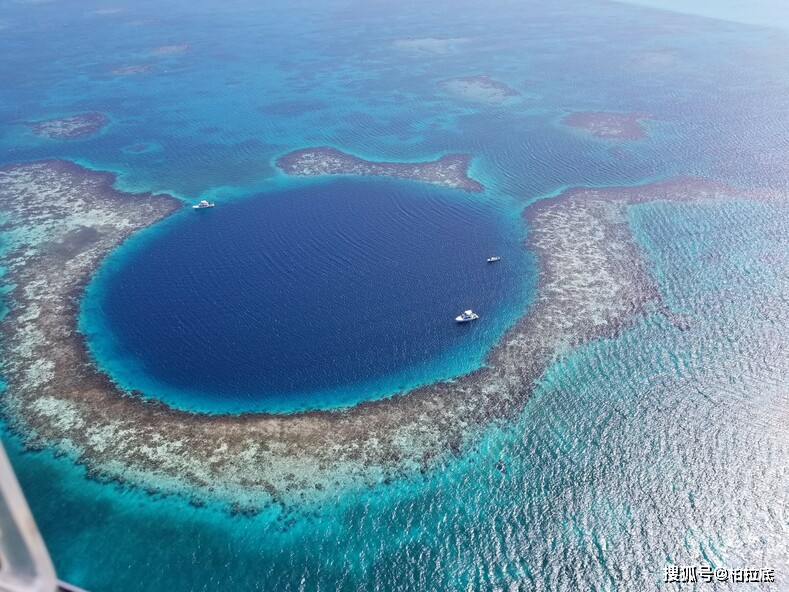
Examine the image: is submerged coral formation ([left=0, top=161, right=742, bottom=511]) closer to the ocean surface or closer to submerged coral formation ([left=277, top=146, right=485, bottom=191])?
the ocean surface

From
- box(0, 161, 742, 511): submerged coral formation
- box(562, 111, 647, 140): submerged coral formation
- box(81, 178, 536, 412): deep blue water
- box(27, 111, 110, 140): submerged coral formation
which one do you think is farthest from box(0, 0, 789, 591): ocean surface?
box(27, 111, 110, 140): submerged coral formation

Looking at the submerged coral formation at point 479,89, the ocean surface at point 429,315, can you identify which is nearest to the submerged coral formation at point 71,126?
the ocean surface at point 429,315

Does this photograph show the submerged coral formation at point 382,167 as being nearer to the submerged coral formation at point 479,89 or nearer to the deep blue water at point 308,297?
the deep blue water at point 308,297

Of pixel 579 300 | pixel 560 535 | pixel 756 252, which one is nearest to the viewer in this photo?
pixel 560 535

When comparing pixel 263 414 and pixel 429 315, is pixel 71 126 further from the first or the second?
pixel 263 414

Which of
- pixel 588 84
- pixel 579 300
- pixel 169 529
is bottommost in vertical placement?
pixel 169 529

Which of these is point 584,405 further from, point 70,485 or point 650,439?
point 70,485

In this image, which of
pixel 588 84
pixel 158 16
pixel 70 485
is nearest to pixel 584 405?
pixel 70 485

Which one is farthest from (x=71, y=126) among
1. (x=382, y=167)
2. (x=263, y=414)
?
(x=263, y=414)
